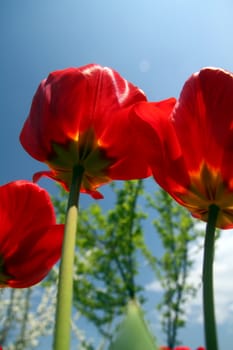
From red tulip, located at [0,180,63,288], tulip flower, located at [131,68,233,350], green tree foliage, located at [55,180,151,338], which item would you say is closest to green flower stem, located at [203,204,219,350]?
tulip flower, located at [131,68,233,350]

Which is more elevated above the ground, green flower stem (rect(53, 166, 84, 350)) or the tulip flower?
the tulip flower

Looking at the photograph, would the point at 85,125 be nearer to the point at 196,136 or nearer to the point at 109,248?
the point at 196,136

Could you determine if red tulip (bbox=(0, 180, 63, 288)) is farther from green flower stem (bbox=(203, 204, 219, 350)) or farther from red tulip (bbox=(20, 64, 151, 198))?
green flower stem (bbox=(203, 204, 219, 350))

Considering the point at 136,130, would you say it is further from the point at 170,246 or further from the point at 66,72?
the point at 170,246

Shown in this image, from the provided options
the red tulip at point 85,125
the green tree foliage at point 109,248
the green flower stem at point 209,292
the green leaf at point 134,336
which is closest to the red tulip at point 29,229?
the red tulip at point 85,125

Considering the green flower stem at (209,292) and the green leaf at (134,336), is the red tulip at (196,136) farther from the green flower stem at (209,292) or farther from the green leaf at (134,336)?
the green leaf at (134,336)

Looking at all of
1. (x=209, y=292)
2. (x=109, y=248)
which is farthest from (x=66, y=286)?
(x=109, y=248)

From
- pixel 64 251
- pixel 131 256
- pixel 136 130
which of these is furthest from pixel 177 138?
pixel 131 256
